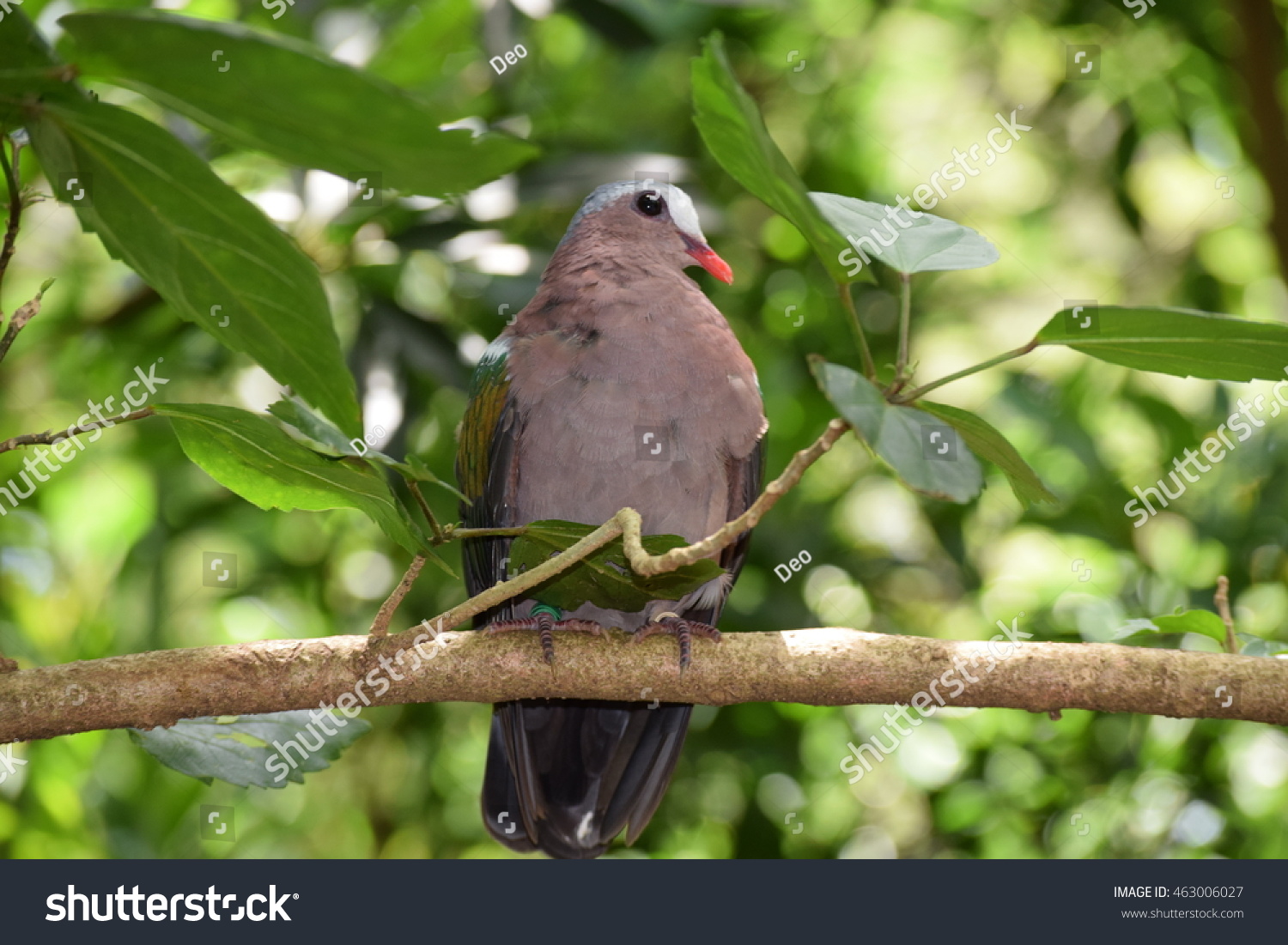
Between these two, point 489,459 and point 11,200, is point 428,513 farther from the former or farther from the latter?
point 489,459

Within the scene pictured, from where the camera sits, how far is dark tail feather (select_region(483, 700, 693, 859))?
294 centimetres

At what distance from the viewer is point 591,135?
4.07m

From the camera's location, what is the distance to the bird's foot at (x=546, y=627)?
2.11 meters

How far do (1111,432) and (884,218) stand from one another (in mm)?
4124

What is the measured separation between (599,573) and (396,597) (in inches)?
13.6

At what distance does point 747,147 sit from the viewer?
1147 millimetres

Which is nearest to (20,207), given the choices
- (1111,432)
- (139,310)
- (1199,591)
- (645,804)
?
(645,804)

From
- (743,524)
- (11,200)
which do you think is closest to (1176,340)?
(743,524)

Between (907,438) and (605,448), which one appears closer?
(907,438)

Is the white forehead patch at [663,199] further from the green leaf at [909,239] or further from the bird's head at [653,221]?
the green leaf at [909,239]

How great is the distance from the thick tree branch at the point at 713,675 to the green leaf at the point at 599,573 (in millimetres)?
163

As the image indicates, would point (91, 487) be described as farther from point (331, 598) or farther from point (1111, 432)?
point (1111, 432)

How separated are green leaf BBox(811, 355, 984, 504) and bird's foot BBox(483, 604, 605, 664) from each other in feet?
3.45
